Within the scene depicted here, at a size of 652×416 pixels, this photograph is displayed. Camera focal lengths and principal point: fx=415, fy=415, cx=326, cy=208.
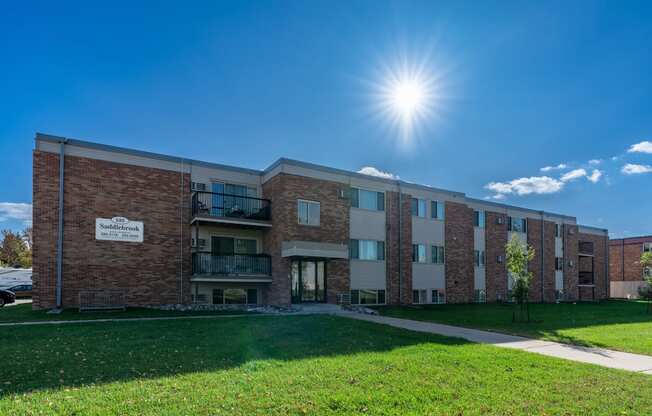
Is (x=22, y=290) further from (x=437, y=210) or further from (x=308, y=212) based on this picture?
(x=437, y=210)

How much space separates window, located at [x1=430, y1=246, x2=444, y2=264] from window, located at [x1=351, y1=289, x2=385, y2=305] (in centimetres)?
468

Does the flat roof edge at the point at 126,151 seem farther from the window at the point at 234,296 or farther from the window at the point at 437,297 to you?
the window at the point at 437,297

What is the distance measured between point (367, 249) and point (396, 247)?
208 centimetres

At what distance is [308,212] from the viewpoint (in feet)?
68.4

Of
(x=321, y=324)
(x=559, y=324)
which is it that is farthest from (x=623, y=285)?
(x=321, y=324)

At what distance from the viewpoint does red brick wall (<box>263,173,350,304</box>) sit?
1994 cm

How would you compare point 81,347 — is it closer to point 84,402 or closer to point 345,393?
point 84,402

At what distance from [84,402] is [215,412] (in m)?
1.67

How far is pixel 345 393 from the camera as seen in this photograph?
5.57 m

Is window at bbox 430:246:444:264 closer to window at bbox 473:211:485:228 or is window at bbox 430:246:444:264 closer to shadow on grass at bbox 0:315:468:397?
window at bbox 473:211:485:228

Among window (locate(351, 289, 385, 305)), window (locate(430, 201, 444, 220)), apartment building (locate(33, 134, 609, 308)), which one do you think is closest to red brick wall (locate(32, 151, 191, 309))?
apartment building (locate(33, 134, 609, 308))

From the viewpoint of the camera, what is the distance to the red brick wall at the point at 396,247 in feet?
77.0

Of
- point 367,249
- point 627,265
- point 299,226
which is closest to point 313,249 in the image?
point 299,226

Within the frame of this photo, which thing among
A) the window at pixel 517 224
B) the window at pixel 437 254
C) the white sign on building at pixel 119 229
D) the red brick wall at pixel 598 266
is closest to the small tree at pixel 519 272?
the window at pixel 437 254
